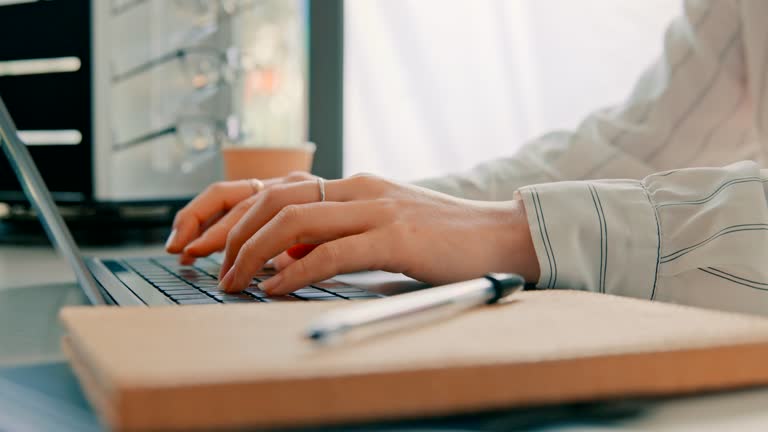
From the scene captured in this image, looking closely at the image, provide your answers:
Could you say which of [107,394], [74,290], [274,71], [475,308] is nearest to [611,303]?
[475,308]

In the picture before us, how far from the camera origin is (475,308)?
0.32 m

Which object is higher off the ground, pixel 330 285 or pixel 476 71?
pixel 476 71

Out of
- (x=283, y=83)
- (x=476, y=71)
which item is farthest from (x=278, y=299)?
(x=476, y=71)

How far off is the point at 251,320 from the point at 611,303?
0.53 feet

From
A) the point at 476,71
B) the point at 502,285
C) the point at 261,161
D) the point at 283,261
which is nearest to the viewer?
the point at 502,285

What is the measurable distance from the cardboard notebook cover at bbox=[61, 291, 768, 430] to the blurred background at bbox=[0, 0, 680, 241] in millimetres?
622

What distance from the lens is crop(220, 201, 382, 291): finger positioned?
1.43ft

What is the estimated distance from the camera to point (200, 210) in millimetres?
671

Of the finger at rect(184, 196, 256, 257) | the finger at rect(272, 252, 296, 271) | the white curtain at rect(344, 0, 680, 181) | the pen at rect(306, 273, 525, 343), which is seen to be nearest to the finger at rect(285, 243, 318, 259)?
the finger at rect(272, 252, 296, 271)

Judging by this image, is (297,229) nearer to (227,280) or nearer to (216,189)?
(227,280)

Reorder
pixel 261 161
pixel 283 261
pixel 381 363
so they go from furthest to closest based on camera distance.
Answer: pixel 261 161 → pixel 283 261 → pixel 381 363

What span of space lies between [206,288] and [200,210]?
0.68 feet

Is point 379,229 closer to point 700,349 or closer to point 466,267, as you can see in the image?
point 466,267

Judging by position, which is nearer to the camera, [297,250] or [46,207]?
[46,207]
